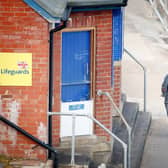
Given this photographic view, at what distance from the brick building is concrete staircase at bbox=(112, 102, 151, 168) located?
0.87 m

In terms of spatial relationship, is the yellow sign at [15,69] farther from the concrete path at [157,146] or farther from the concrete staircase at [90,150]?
the concrete path at [157,146]

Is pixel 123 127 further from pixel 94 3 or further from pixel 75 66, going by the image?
pixel 94 3

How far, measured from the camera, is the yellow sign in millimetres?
13093

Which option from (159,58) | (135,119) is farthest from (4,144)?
(159,58)

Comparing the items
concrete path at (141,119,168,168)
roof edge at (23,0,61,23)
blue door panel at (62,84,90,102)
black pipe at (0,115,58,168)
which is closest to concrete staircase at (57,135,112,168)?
black pipe at (0,115,58,168)

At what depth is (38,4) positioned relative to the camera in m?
12.7

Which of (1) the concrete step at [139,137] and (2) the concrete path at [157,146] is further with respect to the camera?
(1) the concrete step at [139,137]

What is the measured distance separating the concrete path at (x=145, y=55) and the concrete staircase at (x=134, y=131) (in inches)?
37.6

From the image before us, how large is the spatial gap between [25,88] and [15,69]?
1.08ft

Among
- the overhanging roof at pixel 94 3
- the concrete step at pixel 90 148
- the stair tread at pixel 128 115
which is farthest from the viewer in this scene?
the stair tread at pixel 128 115

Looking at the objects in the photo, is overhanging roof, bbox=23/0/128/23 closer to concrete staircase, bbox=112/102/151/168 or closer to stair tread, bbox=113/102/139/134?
concrete staircase, bbox=112/102/151/168

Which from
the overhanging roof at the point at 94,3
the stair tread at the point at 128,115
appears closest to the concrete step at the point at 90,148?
the stair tread at the point at 128,115

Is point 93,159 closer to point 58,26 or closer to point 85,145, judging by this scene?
point 85,145

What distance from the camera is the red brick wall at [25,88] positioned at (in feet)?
42.6
